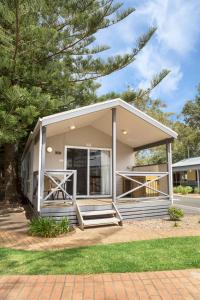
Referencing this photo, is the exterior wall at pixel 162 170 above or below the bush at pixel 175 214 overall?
above

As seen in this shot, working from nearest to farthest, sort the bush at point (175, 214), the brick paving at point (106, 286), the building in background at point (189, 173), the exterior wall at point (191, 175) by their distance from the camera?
1. the brick paving at point (106, 286)
2. the bush at point (175, 214)
3. the building in background at point (189, 173)
4. the exterior wall at point (191, 175)

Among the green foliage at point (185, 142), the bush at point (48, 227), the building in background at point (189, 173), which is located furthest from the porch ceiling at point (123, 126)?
the green foliage at point (185, 142)

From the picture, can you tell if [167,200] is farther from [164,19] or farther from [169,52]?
[169,52]

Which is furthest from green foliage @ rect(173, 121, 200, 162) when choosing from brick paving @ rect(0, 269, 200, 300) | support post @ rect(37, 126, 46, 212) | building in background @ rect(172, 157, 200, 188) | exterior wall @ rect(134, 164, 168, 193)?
brick paving @ rect(0, 269, 200, 300)

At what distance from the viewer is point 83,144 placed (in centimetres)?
1113

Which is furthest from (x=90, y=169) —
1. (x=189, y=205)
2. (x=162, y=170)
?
(x=189, y=205)

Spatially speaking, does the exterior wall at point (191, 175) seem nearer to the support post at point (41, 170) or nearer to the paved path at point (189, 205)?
the paved path at point (189, 205)

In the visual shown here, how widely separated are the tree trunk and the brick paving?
9774 millimetres

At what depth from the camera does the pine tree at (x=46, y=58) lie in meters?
9.30

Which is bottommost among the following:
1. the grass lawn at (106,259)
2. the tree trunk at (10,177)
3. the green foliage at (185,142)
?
the grass lawn at (106,259)

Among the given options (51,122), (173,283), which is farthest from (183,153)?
(173,283)

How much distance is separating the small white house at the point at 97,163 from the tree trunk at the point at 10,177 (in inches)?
101

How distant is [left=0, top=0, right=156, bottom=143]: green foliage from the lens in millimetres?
9289

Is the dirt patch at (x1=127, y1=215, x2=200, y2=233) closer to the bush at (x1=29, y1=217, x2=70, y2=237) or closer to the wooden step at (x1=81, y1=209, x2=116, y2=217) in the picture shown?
the wooden step at (x1=81, y1=209, x2=116, y2=217)
